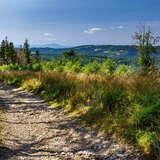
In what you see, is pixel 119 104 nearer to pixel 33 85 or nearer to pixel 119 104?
pixel 119 104

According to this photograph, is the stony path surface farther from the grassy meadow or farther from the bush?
the bush

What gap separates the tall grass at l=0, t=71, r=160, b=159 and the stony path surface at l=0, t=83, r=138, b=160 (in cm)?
35

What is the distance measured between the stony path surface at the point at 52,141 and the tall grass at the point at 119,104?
1.15ft

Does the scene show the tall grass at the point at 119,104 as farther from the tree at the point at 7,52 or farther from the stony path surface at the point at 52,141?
the tree at the point at 7,52

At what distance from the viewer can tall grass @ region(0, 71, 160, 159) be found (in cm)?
805

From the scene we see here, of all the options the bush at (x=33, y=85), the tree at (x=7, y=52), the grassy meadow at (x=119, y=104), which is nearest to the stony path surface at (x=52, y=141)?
the grassy meadow at (x=119, y=104)

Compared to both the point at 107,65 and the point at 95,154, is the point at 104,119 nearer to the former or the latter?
the point at 95,154

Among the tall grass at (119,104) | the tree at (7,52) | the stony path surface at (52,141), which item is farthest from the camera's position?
the tree at (7,52)

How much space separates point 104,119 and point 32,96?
8.93 meters

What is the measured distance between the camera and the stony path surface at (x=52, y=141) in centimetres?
792

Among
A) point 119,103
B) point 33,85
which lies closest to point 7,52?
point 33,85

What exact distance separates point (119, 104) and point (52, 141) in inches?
92.0

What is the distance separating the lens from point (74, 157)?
25.8 ft

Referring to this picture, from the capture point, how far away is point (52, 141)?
9.32 meters
